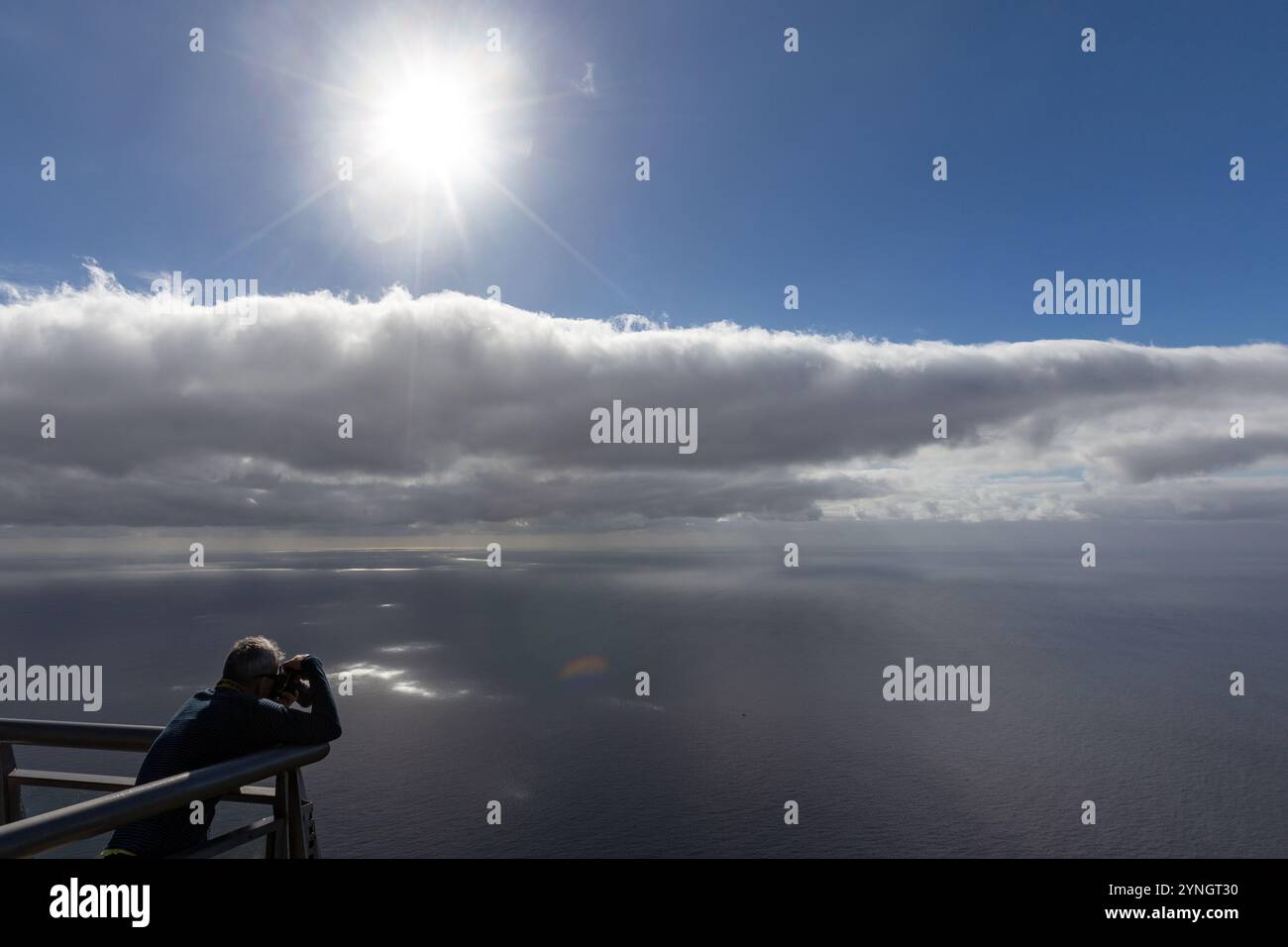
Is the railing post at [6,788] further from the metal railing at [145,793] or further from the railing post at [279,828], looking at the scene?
the railing post at [279,828]

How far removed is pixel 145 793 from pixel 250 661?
7.27ft

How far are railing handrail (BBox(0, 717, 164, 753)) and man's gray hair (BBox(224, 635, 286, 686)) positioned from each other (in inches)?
23.8

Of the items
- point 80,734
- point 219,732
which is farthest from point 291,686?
point 80,734

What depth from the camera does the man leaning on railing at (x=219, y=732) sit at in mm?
4375

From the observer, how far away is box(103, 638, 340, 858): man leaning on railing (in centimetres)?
438

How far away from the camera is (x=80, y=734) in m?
4.63

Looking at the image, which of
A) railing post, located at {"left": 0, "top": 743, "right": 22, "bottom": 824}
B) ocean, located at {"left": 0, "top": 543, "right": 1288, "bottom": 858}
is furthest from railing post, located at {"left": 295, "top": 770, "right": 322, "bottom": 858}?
ocean, located at {"left": 0, "top": 543, "right": 1288, "bottom": 858}

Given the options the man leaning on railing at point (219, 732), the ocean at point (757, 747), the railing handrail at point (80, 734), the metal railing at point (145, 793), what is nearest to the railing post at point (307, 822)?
the metal railing at point (145, 793)

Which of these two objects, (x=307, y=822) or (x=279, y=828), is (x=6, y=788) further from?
(x=307, y=822)

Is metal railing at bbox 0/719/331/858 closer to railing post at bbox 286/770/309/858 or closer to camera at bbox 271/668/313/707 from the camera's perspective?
railing post at bbox 286/770/309/858

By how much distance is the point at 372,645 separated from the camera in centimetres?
15238
